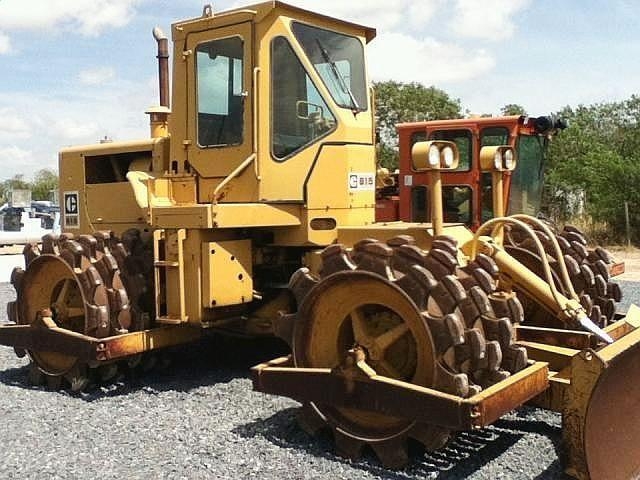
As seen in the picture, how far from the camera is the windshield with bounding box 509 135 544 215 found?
10.9 m

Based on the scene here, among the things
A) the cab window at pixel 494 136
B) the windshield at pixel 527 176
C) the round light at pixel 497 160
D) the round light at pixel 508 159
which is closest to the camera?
the round light at pixel 497 160

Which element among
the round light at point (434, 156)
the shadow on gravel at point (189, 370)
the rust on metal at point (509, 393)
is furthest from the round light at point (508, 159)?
the shadow on gravel at point (189, 370)

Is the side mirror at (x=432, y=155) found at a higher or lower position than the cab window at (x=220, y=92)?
lower

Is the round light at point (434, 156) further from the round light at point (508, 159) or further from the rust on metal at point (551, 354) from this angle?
the rust on metal at point (551, 354)

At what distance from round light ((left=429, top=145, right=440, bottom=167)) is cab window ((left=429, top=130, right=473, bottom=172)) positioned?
20.3 feet

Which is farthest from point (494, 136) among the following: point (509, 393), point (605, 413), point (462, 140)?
point (509, 393)

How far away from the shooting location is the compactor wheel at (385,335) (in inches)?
158

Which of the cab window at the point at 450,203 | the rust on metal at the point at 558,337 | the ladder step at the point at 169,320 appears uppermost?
the cab window at the point at 450,203

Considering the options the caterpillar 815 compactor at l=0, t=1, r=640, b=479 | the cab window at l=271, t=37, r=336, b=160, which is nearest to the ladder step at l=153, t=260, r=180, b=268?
the caterpillar 815 compactor at l=0, t=1, r=640, b=479

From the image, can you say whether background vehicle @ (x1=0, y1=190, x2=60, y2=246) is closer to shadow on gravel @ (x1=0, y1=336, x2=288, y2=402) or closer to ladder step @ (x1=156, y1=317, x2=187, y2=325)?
shadow on gravel @ (x1=0, y1=336, x2=288, y2=402)

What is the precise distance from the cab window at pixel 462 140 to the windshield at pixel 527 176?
689 millimetres

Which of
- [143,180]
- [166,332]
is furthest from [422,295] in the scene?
[143,180]

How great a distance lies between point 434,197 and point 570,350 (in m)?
1.26

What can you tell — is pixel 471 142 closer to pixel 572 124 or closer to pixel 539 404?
pixel 539 404
